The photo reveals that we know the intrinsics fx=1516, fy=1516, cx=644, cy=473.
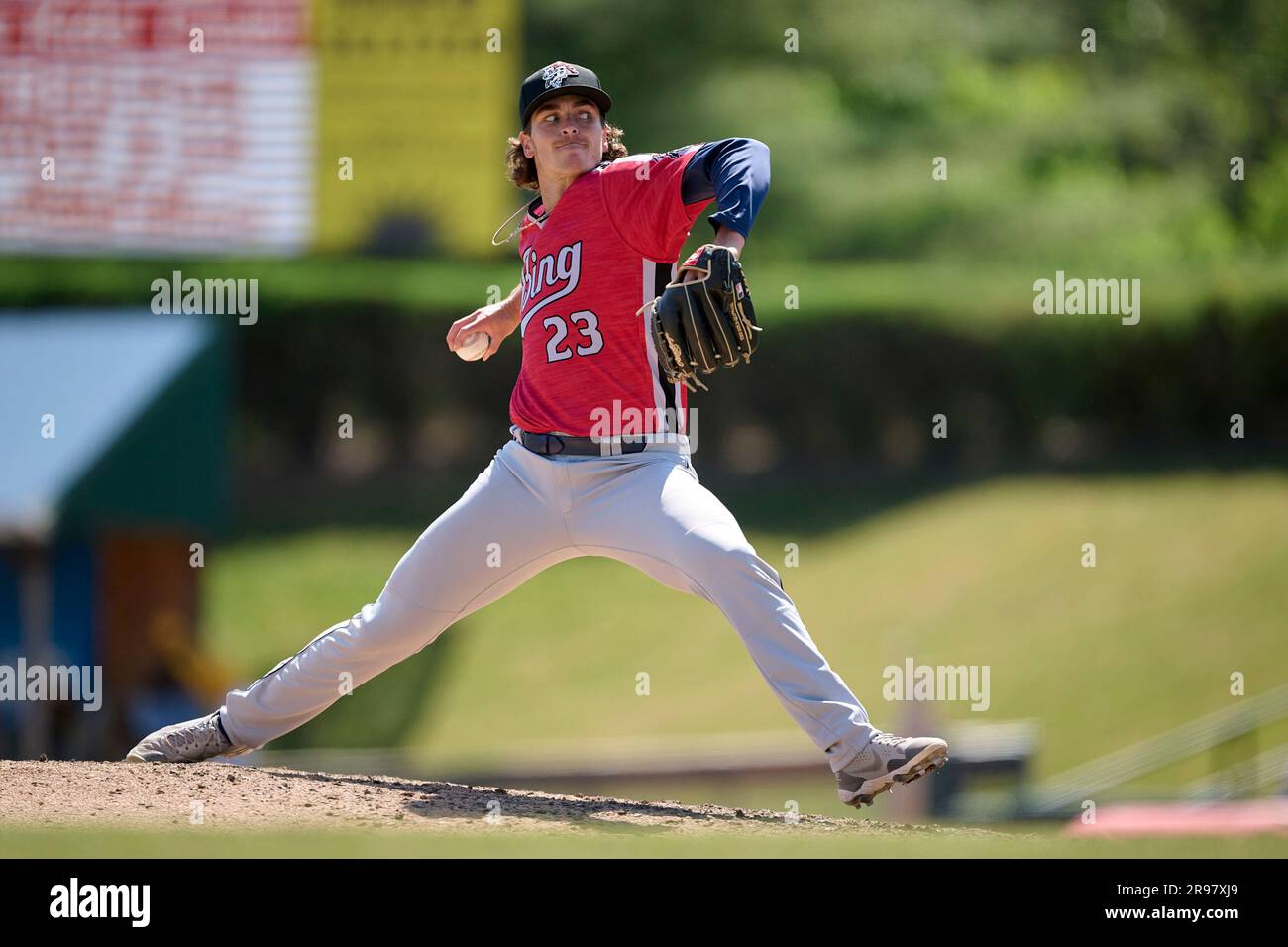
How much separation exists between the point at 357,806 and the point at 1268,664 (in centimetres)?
1132

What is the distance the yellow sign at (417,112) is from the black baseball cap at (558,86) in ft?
36.1

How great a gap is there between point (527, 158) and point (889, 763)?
2496 millimetres

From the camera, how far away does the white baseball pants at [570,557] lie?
4703 millimetres

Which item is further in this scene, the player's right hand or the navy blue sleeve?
the player's right hand

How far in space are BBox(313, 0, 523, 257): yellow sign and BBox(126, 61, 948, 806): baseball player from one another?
1105 centimetres

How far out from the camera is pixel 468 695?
14664 mm

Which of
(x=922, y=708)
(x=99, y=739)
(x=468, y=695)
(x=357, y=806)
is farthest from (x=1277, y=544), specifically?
(x=357, y=806)

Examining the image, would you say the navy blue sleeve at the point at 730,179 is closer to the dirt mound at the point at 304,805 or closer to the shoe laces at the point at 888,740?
the shoe laces at the point at 888,740

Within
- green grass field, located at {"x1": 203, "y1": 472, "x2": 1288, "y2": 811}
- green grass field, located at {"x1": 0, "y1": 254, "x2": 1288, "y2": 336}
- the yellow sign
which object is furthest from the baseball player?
green grass field, located at {"x1": 0, "y1": 254, "x2": 1288, "y2": 336}

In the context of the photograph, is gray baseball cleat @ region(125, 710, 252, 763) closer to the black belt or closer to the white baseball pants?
the white baseball pants

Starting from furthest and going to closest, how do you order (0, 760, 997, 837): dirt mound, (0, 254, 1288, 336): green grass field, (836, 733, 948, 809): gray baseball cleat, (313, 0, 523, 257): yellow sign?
(0, 254, 1288, 336): green grass field, (313, 0, 523, 257): yellow sign, (0, 760, 997, 837): dirt mound, (836, 733, 948, 809): gray baseball cleat

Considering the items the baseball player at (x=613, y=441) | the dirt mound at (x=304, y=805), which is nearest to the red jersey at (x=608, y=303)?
the baseball player at (x=613, y=441)

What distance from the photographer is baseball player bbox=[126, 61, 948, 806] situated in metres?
4.67

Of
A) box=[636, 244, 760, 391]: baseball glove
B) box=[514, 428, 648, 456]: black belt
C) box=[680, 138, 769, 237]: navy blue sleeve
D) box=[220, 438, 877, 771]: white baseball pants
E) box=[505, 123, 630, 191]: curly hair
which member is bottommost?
box=[220, 438, 877, 771]: white baseball pants
